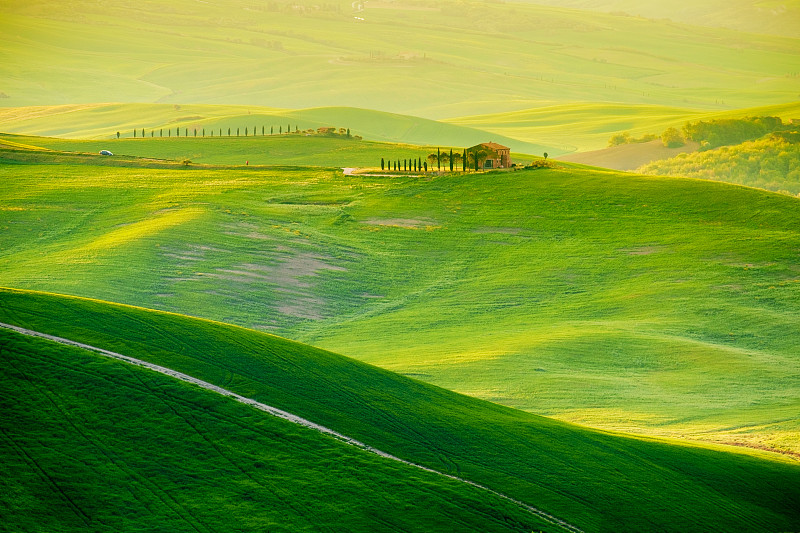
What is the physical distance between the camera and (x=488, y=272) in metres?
72.0

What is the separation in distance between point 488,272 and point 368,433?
4799 cm

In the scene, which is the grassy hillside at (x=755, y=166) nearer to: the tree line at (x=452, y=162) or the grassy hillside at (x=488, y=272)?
the grassy hillside at (x=488, y=272)

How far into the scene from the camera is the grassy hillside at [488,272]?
157 feet

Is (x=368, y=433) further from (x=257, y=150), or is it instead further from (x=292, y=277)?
(x=257, y=150)

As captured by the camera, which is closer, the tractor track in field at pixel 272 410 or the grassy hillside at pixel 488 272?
the tractor track in field at pixel 272 410

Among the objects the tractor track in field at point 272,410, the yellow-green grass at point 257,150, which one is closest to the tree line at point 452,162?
the yellow-green grass at point 257,150

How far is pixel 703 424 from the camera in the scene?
40906mm

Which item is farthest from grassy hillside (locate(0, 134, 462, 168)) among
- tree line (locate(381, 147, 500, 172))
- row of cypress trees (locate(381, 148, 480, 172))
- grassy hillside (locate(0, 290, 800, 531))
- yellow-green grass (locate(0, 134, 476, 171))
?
grassy hillside (locate(0, 290, 800, 531))

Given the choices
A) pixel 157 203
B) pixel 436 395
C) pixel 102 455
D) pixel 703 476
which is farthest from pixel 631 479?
pixel 157 203

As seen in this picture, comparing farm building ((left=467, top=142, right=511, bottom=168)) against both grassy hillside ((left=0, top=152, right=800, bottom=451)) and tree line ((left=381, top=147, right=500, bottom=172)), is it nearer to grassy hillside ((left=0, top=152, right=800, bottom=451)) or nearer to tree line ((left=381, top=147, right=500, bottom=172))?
tree line ((left=381, top=147, right=500, bottom=172))

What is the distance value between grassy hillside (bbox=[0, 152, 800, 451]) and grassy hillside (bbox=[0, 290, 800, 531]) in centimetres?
969

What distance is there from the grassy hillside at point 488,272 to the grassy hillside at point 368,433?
9.69 metres

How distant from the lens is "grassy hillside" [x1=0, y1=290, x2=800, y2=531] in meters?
22.1

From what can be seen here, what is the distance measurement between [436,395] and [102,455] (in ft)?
38.2
